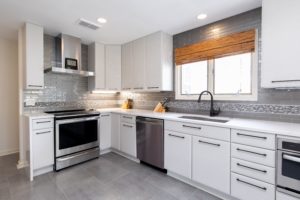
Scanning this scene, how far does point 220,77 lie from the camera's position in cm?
250

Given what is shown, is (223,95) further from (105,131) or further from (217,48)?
(105,131)

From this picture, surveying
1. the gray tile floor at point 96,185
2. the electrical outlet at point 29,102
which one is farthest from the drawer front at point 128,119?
A: the electrical outlet at point 29,102

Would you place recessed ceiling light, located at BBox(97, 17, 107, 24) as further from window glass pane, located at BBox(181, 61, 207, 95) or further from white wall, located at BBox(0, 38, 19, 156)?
white wall, located at BBox(0, 38, 19, 156)

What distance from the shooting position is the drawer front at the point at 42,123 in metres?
2.31

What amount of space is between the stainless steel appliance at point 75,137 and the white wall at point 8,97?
130 centimetres

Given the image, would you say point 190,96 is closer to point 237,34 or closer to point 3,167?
point 237,34

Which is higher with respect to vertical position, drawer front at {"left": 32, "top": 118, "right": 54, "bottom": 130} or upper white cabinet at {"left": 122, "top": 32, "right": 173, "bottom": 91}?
upper white cabinet at {"left": 122, "top": 32, "right": 173, "bottom": 91}

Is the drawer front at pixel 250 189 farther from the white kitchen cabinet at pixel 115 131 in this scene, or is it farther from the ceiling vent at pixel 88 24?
the ceiling vent at pixel 88 24

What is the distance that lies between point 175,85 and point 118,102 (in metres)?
1.79

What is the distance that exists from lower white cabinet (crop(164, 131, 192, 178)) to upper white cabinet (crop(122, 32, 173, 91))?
0.95m

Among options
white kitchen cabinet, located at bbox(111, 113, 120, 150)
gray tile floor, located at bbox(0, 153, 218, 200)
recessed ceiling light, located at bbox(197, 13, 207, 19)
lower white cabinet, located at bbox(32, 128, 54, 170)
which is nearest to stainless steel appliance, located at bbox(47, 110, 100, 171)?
lower white cabinet, located at bbox(32, 128, 54, 170)

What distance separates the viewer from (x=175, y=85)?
9.88ft

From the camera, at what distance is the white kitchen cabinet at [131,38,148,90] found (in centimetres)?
315

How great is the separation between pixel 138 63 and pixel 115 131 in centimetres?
145
